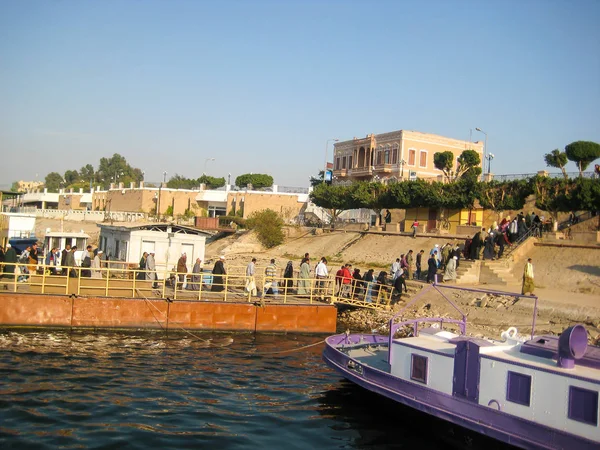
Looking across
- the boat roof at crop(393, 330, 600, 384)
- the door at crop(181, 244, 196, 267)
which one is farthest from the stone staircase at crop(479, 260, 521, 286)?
the boat roof at crop(393, 330, 600, 384)

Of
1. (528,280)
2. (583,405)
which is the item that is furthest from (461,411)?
(528,280)

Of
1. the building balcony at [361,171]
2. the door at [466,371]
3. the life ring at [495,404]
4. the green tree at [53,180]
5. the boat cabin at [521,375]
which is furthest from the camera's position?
the green tree at [53,180]

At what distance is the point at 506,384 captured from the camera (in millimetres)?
11844

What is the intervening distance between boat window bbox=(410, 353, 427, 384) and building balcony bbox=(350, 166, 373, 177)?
59.7m

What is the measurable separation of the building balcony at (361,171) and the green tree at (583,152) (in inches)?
1221

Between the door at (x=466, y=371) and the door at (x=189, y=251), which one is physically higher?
the door at (x=189, y=251)

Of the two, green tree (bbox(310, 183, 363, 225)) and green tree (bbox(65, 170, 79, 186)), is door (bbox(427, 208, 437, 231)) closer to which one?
green tree (bbox(310, 183, 363, 225))

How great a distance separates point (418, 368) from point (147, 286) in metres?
12.2

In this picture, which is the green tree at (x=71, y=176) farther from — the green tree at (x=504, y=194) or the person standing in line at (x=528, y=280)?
the person standing in line at (x=528, y=280)

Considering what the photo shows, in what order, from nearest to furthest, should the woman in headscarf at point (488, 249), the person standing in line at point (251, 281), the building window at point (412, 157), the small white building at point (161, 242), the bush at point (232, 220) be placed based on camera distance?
the person standing in line at point (251, 281), the small white building at point (161, 242), the woman in headscarf at point (488, 249), the bush at point (232, 220), the building window at point (412, 157)

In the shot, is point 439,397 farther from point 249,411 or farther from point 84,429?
point 84,429

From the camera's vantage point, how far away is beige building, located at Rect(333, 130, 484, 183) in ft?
224

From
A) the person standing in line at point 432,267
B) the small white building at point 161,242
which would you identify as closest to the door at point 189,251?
the small white building at point 161,242

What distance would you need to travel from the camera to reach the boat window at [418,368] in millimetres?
13414
